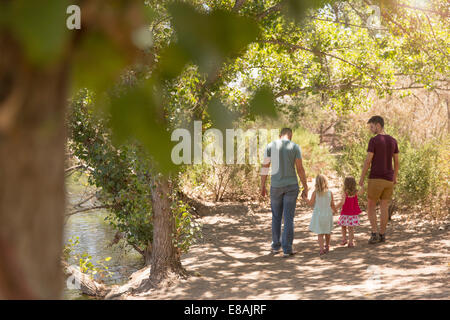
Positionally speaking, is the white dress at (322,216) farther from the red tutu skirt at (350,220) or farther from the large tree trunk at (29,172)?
the large tree trunk at (29,172)

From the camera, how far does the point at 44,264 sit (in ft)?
2.49

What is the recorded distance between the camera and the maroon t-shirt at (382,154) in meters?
6.51

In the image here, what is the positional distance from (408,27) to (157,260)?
5900 mm

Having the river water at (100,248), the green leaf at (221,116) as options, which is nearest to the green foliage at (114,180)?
the river water at (100,248)

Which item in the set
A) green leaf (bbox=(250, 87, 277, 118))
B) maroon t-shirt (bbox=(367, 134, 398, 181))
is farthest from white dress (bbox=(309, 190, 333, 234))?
green leaf (bbox=(250, 87, 277, 118))

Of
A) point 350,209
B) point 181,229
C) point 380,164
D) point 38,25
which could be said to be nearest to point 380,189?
point 380,164

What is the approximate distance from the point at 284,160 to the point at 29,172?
224 inches

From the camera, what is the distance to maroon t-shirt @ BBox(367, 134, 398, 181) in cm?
651

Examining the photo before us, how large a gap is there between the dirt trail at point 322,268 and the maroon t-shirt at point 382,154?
108cm

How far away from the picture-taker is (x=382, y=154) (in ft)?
21.4

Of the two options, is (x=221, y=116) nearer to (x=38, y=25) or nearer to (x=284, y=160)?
(x=38, y=25)

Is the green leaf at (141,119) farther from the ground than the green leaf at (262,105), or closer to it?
closer to it

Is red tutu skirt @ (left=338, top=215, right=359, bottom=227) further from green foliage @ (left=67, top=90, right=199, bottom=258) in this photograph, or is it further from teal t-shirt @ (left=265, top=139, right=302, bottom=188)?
green foliage @ (left=67, top=90, right=199, bottom=258)
